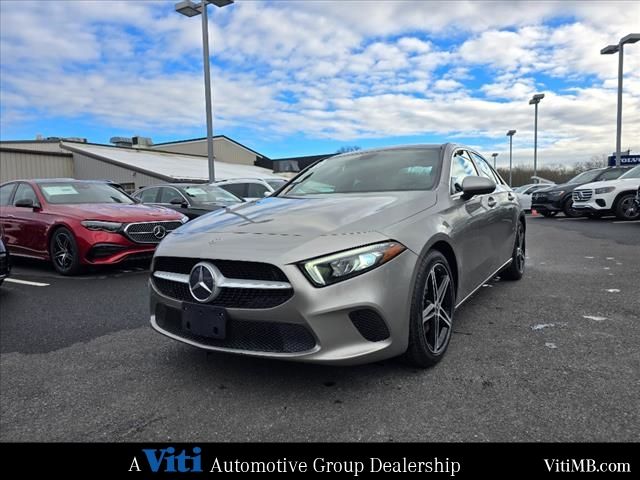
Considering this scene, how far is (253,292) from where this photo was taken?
2.26m

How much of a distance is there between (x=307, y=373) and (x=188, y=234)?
1.10 m

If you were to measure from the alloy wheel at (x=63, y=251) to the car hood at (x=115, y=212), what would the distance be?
33 centimetres

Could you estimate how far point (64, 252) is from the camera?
20.3 feet

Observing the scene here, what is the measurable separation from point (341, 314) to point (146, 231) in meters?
4.69

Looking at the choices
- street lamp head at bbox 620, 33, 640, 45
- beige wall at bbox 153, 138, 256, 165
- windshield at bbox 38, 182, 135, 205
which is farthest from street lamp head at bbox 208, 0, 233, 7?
beige wall at bbox 153, 138, 256, 165

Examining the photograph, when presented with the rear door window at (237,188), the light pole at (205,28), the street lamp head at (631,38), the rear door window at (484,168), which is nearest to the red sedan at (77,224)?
the rear door window at (484,168)

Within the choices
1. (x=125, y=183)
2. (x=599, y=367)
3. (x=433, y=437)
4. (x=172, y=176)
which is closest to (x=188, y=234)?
(x=433, y=437)

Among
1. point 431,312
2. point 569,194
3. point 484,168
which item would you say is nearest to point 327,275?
point 431,312

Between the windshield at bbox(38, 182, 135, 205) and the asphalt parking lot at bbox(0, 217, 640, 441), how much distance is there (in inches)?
121

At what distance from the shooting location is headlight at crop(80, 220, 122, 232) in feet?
19.5

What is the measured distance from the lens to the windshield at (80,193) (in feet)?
21.9

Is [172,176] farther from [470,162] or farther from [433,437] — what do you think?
[433,437]

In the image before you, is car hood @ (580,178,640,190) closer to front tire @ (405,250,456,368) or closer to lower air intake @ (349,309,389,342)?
front tire @ (405,250,456,368)

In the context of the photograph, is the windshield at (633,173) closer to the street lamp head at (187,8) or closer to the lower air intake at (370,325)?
the street lamp head at (187,8)
